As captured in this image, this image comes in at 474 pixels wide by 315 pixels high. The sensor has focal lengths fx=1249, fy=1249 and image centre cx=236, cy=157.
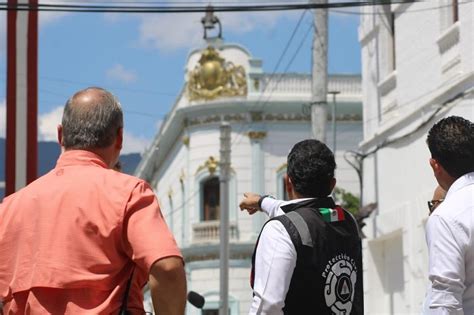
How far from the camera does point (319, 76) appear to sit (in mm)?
20516

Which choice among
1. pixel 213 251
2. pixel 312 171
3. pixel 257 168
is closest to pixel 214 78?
pixel 257 168

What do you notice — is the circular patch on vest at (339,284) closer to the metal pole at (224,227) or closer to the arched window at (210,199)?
the metal pole at (224,227)

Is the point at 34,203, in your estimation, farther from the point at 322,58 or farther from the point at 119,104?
the point at 322,58

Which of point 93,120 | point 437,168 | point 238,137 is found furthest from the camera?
point 238,137

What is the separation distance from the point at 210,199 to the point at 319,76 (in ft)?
73.5

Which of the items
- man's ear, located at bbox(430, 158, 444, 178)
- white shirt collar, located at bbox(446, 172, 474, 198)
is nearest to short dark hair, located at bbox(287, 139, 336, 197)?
man's ear, located at bbox(430, 158, 444, 178)

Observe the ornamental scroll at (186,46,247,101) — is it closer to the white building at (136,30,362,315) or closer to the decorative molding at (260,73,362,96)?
the white building at (136,30,362,315)

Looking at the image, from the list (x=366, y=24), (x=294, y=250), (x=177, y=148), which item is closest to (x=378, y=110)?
(x=366, y=24)

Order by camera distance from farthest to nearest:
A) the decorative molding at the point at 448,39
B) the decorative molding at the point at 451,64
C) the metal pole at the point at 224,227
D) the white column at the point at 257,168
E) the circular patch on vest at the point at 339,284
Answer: the white column at the point at 257,168 < the metal pole at the point at 224,227 < the decorative molding at the point at 448,39 < the decorative molding at the point at 451,64 < the circular patch on vest at the point at 339,284

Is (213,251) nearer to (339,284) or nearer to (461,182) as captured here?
(339,284)

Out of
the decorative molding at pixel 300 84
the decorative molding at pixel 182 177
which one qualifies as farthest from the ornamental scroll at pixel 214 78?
the decorative molding at pixel 182 177

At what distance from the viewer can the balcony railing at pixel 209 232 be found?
41531 millimetres

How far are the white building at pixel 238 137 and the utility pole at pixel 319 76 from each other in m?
20.0

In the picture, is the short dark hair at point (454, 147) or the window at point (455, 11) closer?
the short dark hair at point (454, 147)
